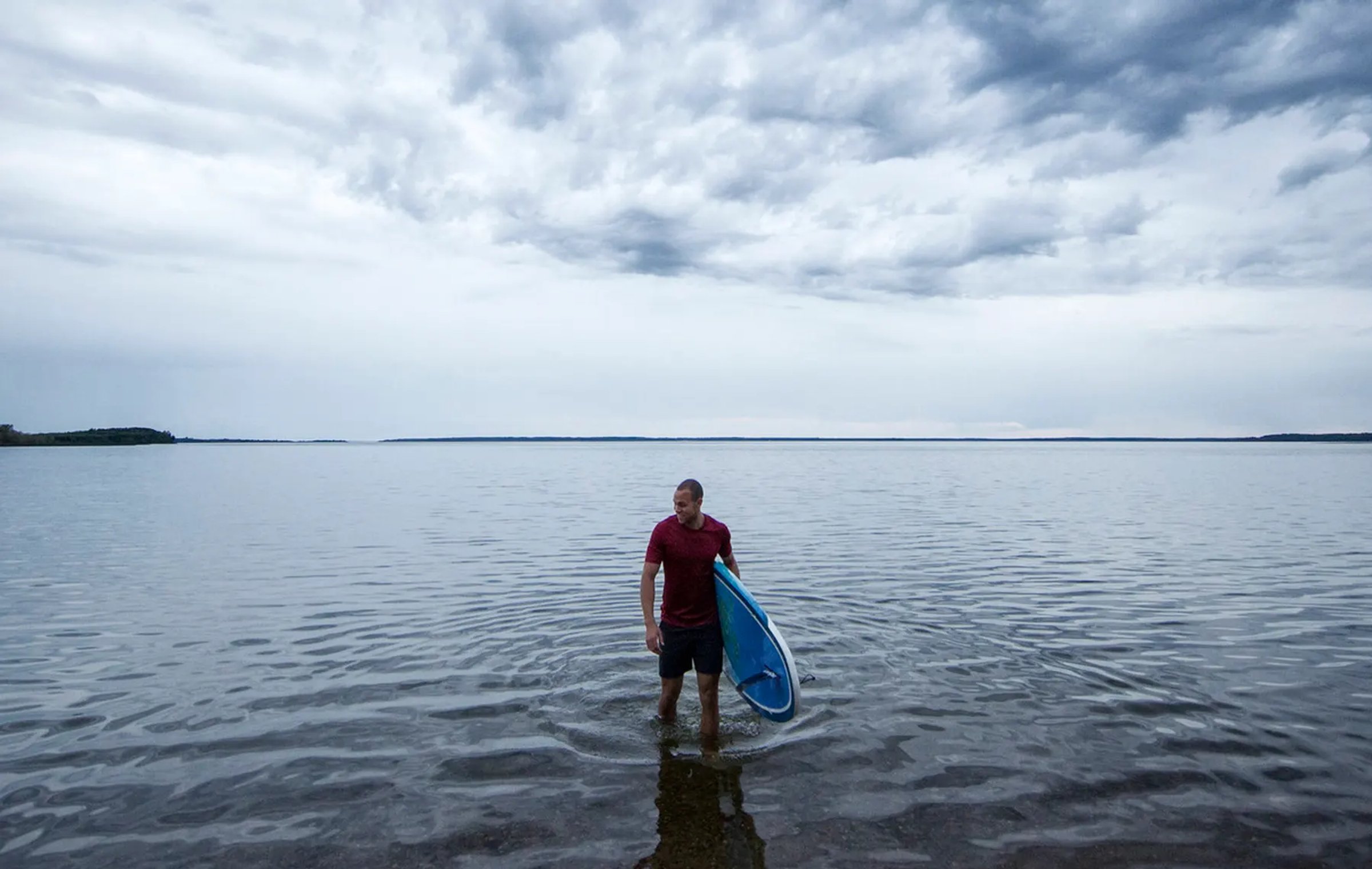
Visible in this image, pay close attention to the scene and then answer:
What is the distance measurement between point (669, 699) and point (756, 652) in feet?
4.40

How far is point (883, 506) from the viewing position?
41.1 meters

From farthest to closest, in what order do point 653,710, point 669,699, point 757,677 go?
1. point 653,710
2. point 669,699
3. point 757,677

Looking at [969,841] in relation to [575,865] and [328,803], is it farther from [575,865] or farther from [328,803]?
[328,803]

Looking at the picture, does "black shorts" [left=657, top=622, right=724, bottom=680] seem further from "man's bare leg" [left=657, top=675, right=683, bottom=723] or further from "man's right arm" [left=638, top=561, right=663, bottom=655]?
"man's bare leg" [left=657, top=675, right=683, bottom=723]

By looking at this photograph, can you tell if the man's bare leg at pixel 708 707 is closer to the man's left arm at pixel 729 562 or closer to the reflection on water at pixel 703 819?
the reflection on water at pixel 703 819

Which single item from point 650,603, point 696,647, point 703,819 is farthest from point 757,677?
point 703,819

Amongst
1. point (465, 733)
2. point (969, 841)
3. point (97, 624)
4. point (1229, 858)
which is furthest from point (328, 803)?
point (97, 624)

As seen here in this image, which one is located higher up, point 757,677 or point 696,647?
point 696,647

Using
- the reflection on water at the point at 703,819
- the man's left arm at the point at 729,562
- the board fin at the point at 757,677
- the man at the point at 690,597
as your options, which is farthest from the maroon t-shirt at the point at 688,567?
the reflection on water at the point at 703,819

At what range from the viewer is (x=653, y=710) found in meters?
10.6

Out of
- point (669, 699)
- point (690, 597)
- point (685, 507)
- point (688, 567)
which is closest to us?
point (685, 507)

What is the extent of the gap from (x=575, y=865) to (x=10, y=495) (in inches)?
2274

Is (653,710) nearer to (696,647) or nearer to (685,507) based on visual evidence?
(696,647)

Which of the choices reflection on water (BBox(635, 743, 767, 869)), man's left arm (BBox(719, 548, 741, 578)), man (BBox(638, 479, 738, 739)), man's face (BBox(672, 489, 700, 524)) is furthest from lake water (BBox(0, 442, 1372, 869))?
man's face (BBox(672, 489, 700, 524))
